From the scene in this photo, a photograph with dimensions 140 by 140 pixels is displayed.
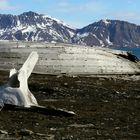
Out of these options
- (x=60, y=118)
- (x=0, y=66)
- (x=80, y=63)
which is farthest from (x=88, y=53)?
(x=60, y=118)

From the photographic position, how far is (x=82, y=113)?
48.9 ft

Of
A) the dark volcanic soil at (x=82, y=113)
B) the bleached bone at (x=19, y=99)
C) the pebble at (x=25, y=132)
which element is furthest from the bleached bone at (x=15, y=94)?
the pebble at (x=25, y=132)

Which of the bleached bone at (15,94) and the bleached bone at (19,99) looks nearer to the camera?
the bleached bone at (19,99)

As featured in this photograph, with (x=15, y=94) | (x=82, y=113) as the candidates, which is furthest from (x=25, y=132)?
(x=82, y=113)

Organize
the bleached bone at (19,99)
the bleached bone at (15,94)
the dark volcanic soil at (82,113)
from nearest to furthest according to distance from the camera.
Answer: the dark volcanic soil at (82,113) < the bleached bone at (19,99) < the bleached bone at (15,94)

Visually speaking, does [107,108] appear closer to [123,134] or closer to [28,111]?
[28,111]

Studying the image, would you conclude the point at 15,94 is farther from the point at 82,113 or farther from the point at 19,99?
the point at 82,113

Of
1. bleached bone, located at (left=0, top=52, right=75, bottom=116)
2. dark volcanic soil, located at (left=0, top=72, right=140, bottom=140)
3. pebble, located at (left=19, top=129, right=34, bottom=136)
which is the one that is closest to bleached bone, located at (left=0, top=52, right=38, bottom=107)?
bleached bone, located at (left=0, top=52, right=75, bottom=116)

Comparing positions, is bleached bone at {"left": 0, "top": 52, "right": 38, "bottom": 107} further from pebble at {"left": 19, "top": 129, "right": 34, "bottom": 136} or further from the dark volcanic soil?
pebble at {"left": 19, "top": 129, "right": 34, "bottom": 136}

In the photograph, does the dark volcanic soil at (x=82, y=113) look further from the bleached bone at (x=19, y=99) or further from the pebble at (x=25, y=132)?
the bleached bone at (x=19, y=99)

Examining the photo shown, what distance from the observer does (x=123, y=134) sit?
11.7m

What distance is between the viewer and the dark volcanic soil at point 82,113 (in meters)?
11.6

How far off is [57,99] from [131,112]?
3.42m

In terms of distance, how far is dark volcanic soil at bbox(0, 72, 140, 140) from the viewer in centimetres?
1162
